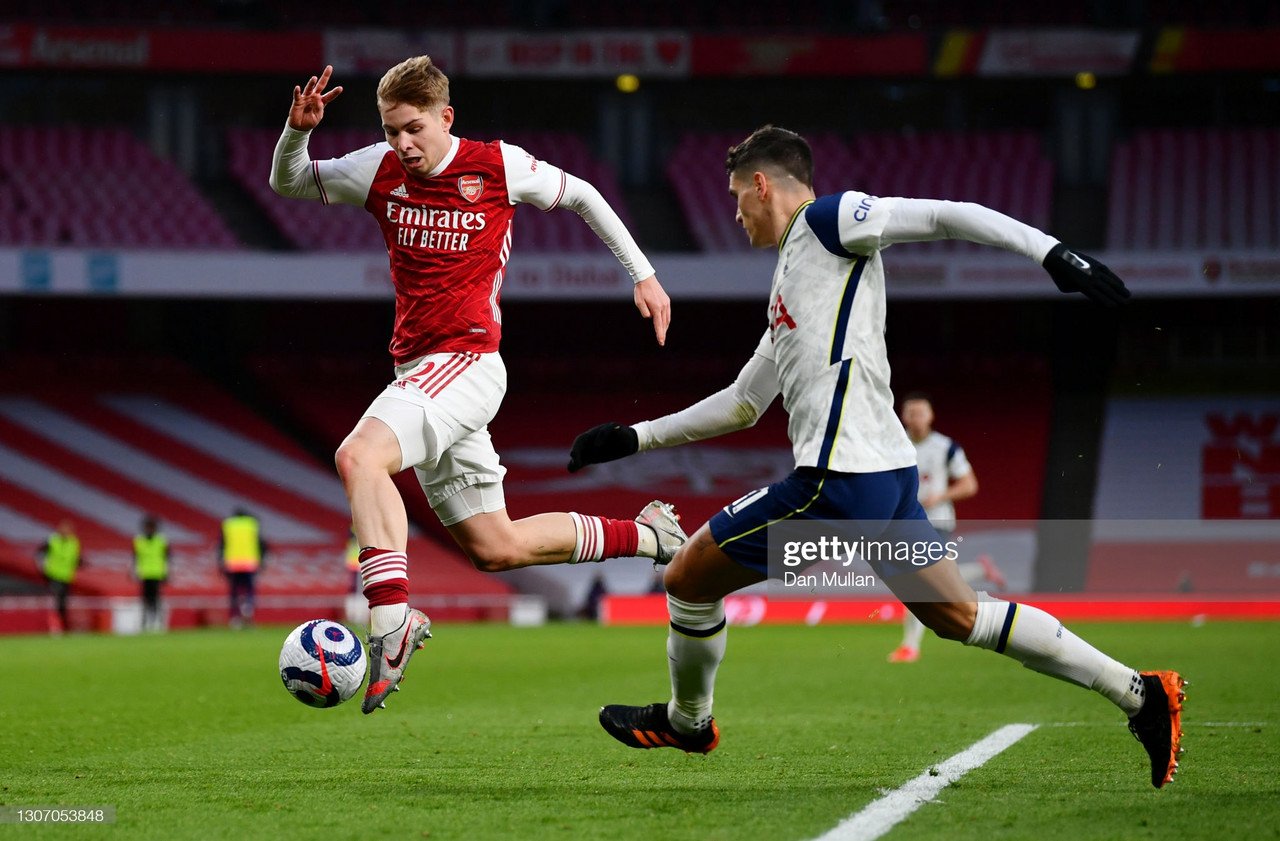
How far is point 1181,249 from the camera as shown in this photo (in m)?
23.0

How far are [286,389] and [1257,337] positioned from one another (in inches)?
628

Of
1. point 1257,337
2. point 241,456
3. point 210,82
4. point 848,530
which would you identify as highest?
point 210,82

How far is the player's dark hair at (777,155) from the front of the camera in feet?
15.2

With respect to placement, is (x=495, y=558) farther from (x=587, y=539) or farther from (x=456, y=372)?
(x=456, y=372)

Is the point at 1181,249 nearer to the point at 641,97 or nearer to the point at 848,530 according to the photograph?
the point at 641,97

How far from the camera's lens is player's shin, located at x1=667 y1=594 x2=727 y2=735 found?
497 cm

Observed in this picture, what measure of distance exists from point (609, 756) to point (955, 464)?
6162 millimetres

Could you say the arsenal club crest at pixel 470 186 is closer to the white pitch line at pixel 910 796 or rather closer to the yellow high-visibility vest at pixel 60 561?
the white pitch line at pixel 910 796

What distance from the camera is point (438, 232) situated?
5430mm

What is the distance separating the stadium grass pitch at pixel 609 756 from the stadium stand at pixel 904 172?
13.2m

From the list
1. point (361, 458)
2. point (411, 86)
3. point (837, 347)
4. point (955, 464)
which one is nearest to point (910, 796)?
point (837, 347)

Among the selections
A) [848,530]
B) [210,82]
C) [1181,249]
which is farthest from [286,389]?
[848,530]

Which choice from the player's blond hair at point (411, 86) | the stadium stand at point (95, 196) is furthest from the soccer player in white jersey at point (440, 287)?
the stadium stand at point (95, 196)

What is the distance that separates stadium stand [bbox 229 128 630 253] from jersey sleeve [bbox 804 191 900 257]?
1867 centimetres
